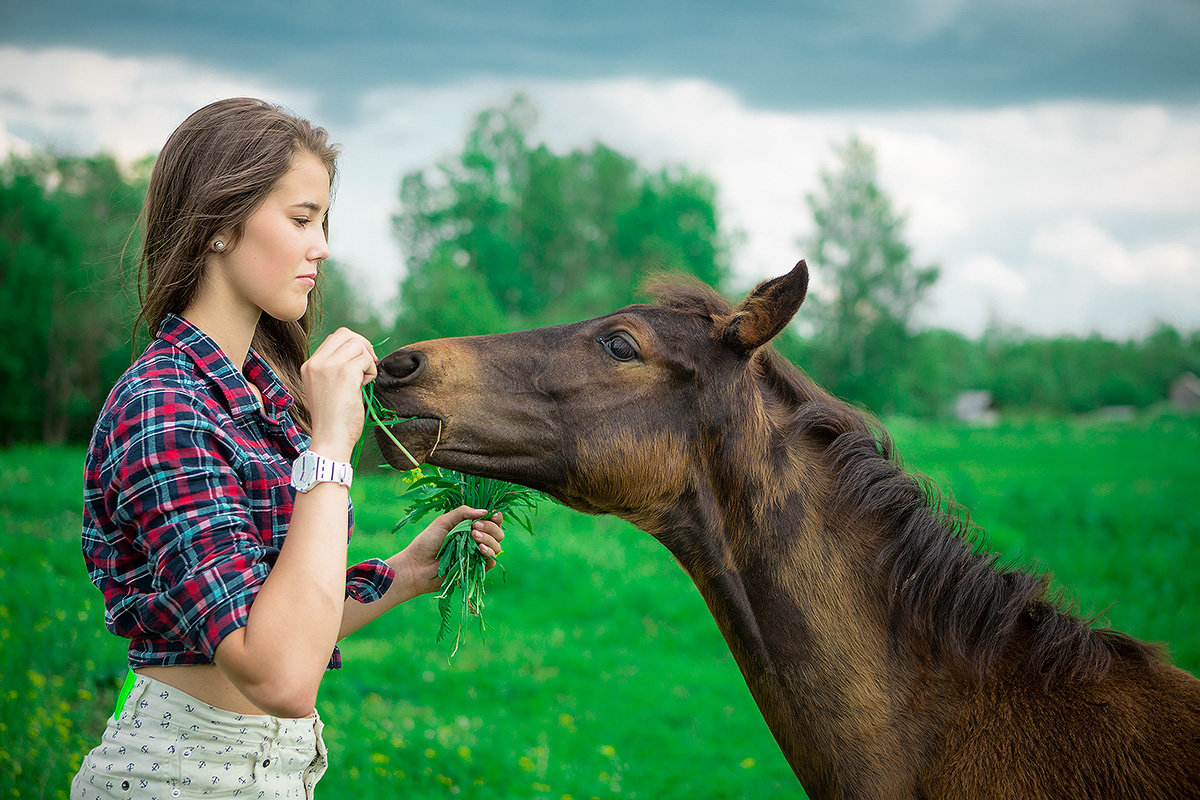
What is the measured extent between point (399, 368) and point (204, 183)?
2.34 ft

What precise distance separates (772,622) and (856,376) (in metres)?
37.9

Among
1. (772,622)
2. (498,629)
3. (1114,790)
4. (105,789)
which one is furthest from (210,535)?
(498,629)

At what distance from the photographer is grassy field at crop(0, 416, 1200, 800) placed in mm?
5410

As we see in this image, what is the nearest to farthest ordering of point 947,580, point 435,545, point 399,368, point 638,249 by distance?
1. point 399,368
2. point 947,580
3. point 435,545
4. point 638,249

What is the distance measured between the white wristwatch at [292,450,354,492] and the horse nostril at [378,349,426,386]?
0.66m

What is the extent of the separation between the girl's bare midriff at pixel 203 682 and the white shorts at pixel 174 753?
12 mm

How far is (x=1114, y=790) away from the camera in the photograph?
2.17 meters

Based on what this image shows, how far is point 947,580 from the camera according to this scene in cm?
241

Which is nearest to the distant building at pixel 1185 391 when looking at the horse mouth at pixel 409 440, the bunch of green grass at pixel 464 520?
the bunch of green grass at pixel 464 520

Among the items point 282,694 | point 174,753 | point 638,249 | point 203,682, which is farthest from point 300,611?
point 638,249

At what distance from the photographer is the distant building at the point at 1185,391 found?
1277 inches

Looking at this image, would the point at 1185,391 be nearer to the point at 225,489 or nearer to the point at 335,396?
the point at 335,396

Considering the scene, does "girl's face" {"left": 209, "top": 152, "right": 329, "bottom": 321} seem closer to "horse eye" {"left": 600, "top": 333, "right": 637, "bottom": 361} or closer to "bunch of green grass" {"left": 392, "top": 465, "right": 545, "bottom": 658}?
"bunch of green grass" {"left": 392, "top": 465, "right": 545, "bottom": 658}

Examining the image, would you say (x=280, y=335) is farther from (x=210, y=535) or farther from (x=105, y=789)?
(x=105, y=789)
